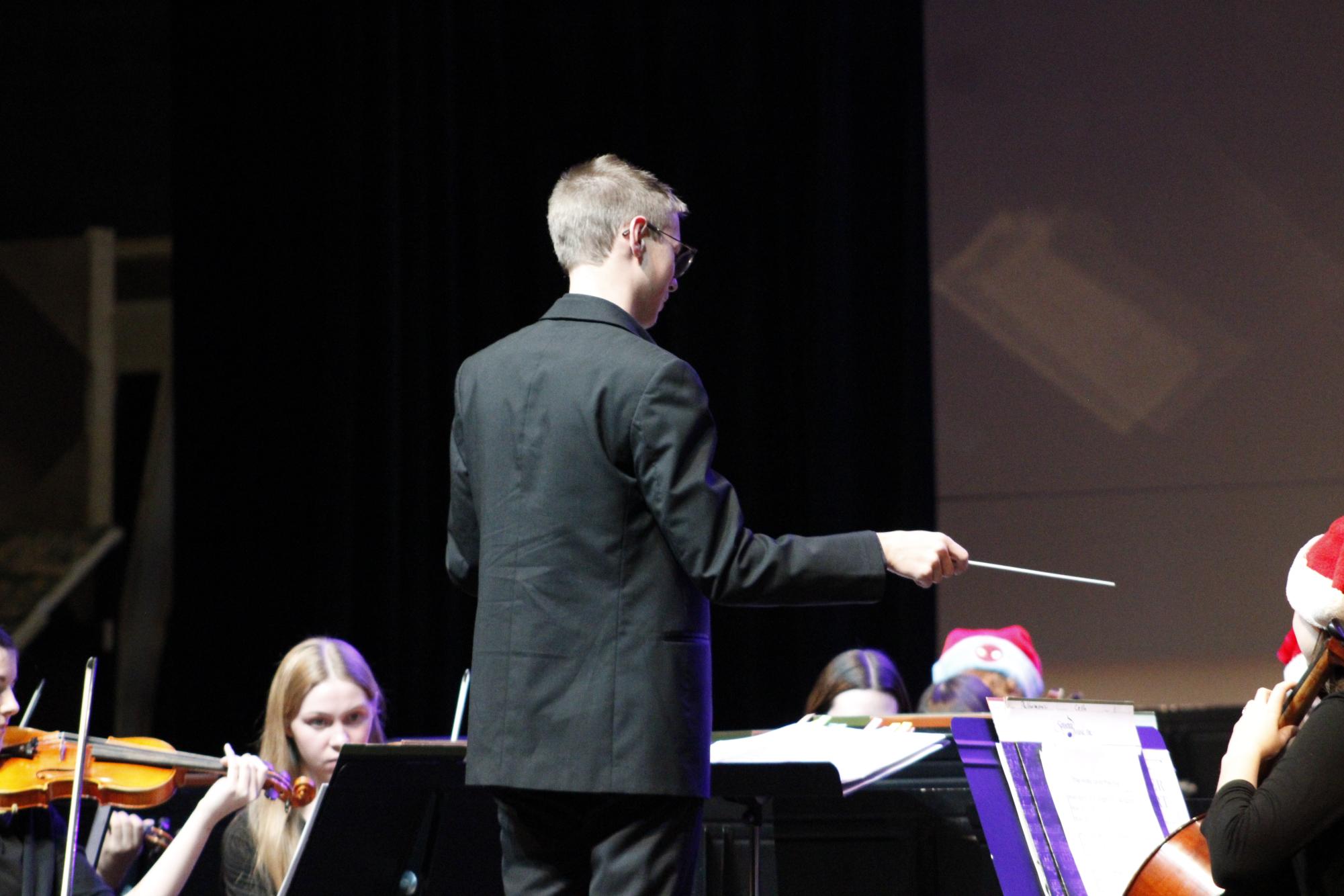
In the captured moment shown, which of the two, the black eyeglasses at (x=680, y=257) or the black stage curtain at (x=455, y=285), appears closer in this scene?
the black eyeglasses at (x=680, y=257)

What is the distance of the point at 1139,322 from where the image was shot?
4.56 meters

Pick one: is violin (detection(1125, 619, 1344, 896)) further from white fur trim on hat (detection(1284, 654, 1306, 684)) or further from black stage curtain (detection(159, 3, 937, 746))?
black stage curtain (detection(159, 3, 937, 746))

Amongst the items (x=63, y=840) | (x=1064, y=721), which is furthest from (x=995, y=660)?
(x=63, y=840)

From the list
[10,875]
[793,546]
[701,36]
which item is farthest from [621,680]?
[701,36]

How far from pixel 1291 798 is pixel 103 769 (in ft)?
5.86

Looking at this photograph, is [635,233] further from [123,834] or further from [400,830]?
[123,834]

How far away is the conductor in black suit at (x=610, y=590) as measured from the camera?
158 cm

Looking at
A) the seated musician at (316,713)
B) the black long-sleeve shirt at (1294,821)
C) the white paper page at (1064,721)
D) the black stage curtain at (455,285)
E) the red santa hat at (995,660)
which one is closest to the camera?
the black long-sleeve shirt at (1294,821)

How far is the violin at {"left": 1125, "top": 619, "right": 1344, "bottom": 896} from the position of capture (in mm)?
1794

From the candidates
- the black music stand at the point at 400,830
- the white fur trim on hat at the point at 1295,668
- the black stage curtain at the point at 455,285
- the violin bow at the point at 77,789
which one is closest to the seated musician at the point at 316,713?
the black music stand at the point at 400,830

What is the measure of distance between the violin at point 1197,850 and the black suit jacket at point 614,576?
0.52 meters

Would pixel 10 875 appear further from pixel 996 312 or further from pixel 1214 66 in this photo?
pixel 1214 66

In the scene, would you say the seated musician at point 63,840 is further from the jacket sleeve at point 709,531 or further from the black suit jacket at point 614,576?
the jacket sleeve at point 709,531

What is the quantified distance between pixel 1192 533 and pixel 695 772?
10.8 ft
